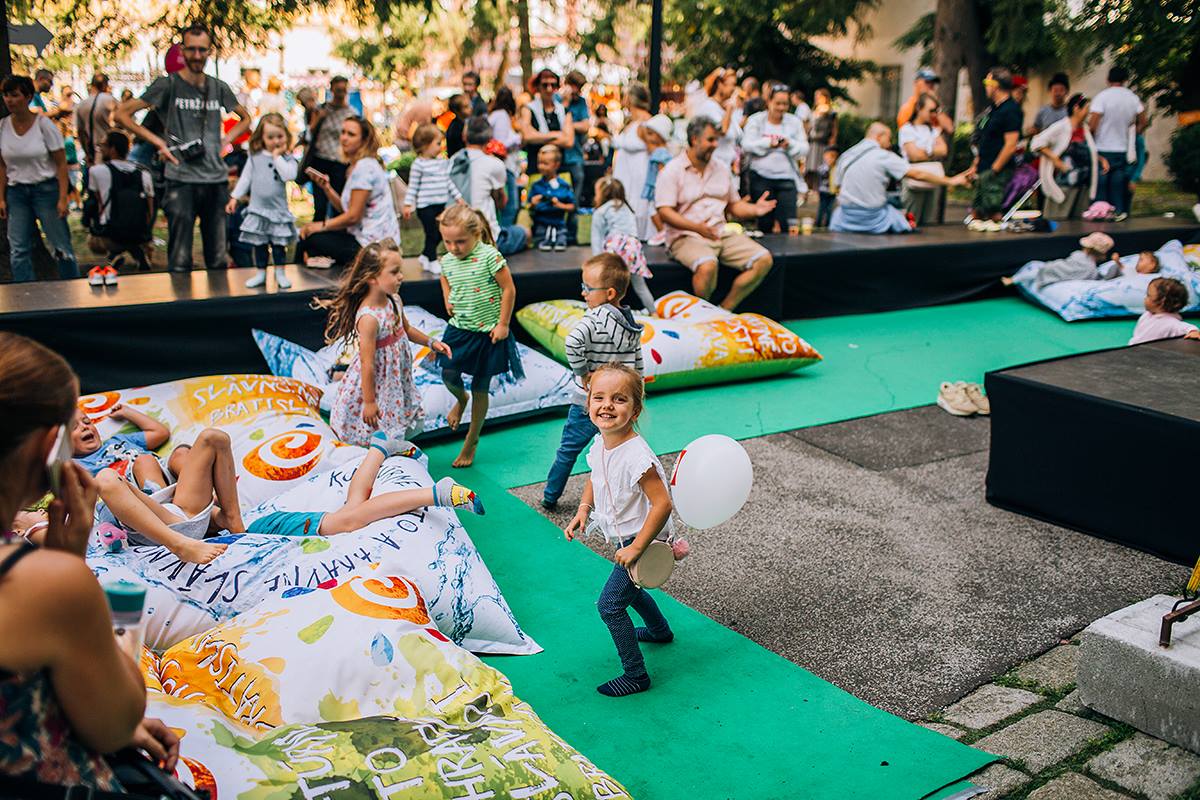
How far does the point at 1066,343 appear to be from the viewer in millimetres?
8891

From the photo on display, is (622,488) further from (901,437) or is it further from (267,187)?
(267,187)

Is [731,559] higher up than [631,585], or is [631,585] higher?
[631,585]

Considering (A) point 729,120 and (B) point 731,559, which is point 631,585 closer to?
(B) point 731,559

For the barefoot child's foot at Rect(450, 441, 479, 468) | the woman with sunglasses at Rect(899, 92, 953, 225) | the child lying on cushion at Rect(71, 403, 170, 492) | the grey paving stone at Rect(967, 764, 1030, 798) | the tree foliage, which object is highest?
the tree foliage

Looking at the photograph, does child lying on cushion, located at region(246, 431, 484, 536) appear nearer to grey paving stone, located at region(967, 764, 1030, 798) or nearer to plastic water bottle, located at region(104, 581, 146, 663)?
grey paving stone, located at region(967, 764, 1030, 798)

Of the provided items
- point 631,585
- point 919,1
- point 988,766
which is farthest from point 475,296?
point 919,1

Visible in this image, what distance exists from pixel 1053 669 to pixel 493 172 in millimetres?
5672

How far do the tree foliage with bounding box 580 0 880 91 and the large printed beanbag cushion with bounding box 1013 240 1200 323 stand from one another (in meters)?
12.8

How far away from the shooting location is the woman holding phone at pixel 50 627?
1480mm

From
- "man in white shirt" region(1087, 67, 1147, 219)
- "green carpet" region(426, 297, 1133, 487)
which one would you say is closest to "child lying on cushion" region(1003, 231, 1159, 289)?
"green carpet" region(426, 297, 1133, 487)

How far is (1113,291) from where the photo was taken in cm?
952

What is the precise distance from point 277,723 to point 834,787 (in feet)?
5.22

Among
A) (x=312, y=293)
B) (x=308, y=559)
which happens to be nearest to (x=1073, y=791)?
(x=308, y=559)

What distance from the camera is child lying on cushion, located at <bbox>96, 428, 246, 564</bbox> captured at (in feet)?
12.0
